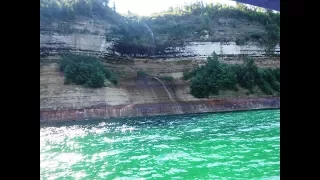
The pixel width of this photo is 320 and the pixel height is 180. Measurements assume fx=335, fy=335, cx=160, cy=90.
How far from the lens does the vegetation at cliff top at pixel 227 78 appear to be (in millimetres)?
14578

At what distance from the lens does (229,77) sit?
14.8 m

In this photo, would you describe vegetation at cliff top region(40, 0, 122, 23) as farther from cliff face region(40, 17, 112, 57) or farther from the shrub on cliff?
the shrub on cliff

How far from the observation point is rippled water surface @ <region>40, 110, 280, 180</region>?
7.12 meters

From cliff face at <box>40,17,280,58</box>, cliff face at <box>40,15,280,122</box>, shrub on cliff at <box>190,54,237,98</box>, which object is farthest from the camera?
shrub on cliff at <box>190,54,237,98</box>

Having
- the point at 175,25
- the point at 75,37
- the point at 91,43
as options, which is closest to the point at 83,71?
the point at 91,43

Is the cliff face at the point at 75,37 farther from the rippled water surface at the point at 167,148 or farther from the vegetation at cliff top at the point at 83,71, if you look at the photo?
the rippled water surface at the point at 167,148

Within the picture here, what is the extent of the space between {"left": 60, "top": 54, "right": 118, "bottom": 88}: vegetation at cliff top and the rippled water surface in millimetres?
1857

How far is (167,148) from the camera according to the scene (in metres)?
9.55

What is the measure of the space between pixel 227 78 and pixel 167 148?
6.34 meters

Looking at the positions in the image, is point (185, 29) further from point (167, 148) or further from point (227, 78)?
point (167, 148)

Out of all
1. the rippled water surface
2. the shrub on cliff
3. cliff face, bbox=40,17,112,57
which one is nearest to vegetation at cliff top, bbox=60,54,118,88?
cliff face, bbox=40,17,112,57
